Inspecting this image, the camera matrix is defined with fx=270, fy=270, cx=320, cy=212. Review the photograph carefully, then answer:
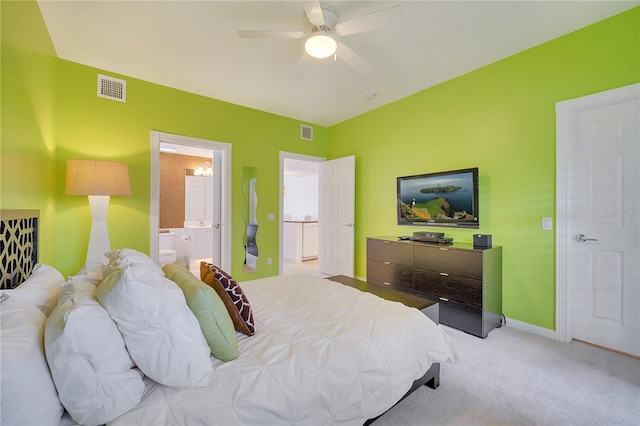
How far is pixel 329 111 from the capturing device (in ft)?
14.4

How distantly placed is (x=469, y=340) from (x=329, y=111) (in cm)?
362

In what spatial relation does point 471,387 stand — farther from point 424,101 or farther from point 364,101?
point 364,101

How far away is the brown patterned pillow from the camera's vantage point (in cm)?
145

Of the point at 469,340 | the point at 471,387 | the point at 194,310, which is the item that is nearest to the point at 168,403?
the point at 194,310

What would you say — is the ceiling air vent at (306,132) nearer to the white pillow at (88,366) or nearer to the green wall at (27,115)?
the green wall at (27,115)

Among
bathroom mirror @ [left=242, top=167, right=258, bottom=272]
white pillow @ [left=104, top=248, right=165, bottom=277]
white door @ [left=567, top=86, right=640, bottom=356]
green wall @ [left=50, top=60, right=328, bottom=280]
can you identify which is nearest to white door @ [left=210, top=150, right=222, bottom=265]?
green wall @ [left=50, top=60, right=328, bottom=280]

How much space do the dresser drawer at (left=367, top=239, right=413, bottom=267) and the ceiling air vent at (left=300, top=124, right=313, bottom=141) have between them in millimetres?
2267

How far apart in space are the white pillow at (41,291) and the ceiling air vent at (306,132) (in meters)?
3.94

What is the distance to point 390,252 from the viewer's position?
344cm

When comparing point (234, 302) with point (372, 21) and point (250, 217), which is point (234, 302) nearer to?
point (372, 21)

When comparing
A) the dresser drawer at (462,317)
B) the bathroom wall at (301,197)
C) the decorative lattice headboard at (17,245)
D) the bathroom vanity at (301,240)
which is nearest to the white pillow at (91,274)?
the decorative lattice headboard at (17,245)

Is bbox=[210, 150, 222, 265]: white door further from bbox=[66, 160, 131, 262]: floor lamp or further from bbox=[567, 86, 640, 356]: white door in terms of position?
bbox=[567, 86, 640, 356]: white door

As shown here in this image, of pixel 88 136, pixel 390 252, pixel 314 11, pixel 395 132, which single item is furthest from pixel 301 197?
pixel 314 11

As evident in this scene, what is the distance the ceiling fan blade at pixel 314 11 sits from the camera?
6.05ft
